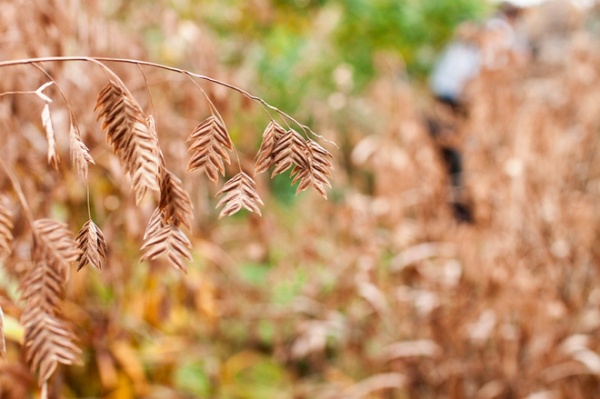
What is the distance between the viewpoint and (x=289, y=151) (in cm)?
82

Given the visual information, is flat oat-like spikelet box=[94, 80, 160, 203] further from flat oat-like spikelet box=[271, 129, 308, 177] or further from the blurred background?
the blurred background

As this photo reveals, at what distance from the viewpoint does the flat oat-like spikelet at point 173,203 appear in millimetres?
793

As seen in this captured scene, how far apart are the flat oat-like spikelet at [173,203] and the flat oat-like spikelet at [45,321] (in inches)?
4.8

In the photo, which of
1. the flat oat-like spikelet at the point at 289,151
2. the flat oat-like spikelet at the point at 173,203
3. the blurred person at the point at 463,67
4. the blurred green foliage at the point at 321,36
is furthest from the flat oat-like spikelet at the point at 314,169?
the blurred person at the point at 463,67

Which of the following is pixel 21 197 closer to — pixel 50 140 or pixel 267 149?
pixel 50 140

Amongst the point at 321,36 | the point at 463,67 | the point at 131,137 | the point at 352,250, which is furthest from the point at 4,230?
the point at 321,36

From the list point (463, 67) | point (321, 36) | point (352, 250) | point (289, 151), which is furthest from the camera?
point (321, 36)

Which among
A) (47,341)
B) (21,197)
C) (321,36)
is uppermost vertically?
(321,36)

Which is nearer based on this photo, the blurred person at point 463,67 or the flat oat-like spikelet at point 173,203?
the flat oat-like spikelet at point 173,203

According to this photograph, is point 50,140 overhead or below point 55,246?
overhead

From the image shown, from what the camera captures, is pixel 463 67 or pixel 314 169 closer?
pixel 314 169

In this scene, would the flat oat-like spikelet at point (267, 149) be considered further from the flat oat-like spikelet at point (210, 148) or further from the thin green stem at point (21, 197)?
the thin green stem at point (21, 197)

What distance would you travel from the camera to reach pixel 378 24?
7207 mm

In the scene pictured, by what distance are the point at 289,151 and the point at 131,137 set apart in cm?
17
